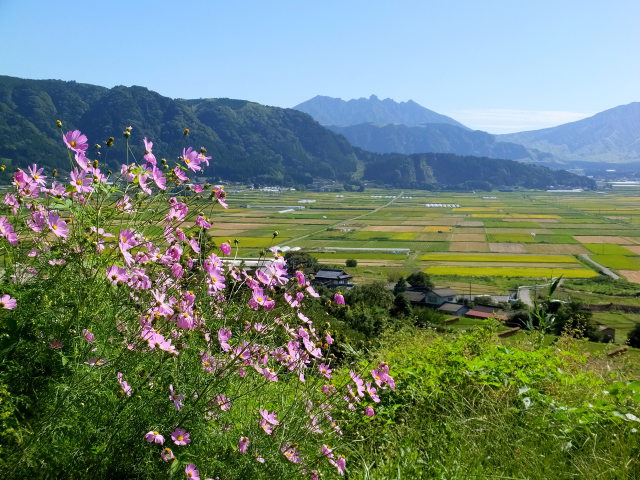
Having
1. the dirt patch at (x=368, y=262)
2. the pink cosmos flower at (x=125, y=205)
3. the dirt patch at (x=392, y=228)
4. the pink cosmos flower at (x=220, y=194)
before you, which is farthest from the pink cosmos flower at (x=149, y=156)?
the dirt patch at (x=392, y=228)

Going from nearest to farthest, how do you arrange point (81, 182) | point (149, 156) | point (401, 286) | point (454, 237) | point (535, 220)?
point (81, 182) → point (149, 156) → point (401, 286) → point (454, 237) → point (535, 220)

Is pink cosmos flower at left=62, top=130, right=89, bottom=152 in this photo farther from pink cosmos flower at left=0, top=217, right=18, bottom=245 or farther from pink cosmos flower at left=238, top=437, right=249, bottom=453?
pink cosmos flower at left=238, top=437, right=249, bottom=453

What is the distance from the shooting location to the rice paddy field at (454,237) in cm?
4953

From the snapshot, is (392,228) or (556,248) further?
(392,228)

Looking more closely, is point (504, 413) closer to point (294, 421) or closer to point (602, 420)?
point (602, 420)

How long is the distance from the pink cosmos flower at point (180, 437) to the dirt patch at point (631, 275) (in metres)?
49.3

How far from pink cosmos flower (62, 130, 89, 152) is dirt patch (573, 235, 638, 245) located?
7110cm

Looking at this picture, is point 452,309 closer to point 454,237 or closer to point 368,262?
point 368,262

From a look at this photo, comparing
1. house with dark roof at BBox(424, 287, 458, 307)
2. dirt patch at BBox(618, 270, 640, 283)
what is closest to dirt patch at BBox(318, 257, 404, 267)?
house with dark roof at BBox(424, 287, 458, 307)

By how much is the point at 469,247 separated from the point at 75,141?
63.0 m

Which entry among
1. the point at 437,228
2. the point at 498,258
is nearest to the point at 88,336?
the point at 498,258

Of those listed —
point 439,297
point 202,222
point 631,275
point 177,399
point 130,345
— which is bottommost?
point 631,275

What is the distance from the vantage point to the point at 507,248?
200 feet

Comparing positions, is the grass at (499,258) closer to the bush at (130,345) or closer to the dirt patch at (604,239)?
the dirt patch at (604,239)
